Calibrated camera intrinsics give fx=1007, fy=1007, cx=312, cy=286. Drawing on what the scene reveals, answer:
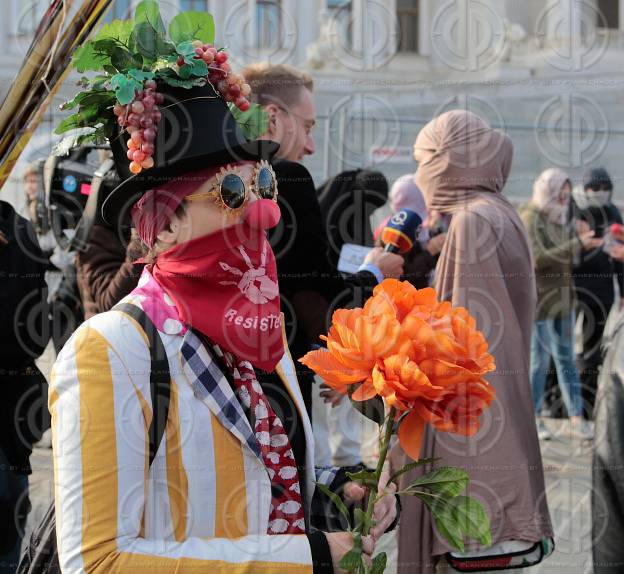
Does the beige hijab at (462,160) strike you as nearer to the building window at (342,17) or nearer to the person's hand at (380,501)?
the person's hand at (380,501)

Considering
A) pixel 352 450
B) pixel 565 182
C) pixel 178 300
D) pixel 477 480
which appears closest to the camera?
pixel 178 300

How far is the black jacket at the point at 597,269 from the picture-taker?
7.00m

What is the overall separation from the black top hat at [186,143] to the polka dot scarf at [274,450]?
35 cm

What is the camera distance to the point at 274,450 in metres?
1.96

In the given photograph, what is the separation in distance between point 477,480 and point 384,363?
5.05ft

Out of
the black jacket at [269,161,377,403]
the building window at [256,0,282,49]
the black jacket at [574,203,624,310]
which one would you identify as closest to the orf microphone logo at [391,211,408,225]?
the black jacket at [269,161,377,403]

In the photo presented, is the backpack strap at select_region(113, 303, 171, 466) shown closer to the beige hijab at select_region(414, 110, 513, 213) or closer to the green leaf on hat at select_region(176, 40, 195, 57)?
the green leaf on hat at select_region(176, 40, 195, 57)

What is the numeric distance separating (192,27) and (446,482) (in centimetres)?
108

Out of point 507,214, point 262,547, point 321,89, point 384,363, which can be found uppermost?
point 321,89

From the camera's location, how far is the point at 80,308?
16.2 ft

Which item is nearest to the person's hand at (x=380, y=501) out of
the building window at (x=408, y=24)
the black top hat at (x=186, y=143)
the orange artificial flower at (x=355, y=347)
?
the orange artificial flower at (x=355, y=347)

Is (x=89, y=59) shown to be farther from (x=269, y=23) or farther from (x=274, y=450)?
(x=269, y=23)

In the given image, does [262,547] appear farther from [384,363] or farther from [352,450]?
[352,450]

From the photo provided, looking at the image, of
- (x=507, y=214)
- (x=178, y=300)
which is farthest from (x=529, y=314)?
(x=178, y=300)
